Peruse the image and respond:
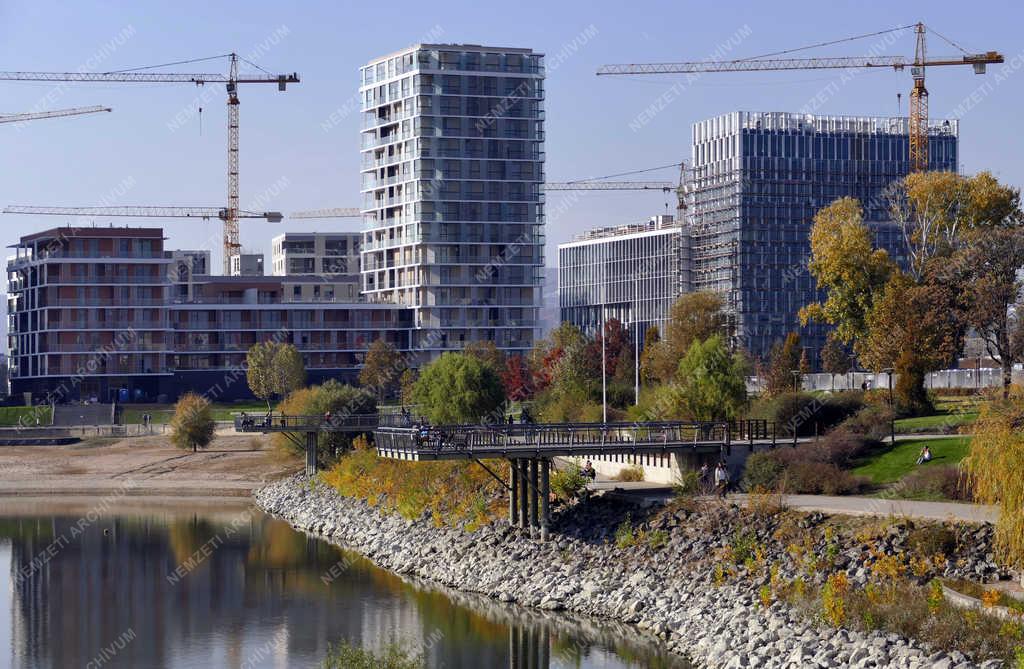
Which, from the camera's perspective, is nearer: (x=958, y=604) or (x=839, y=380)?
(x=958, y=604)

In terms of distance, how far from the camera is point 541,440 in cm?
5747

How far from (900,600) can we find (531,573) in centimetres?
1703

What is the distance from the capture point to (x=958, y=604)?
37.9 m

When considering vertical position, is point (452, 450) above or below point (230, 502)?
above

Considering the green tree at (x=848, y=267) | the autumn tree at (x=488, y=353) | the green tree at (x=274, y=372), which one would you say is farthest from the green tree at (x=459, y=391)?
the green tree at (x=274, y=372)

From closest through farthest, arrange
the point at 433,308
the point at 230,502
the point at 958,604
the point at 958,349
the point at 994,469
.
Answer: the point at 958,604, the point at 994,469, the point at 958,349, the point at 230,502, the point at 433,308

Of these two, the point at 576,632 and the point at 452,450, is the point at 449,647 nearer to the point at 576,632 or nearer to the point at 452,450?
the point at 576,632

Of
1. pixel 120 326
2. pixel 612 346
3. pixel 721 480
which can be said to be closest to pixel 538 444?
pixel 721 480

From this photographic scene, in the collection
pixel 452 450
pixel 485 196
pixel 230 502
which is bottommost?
pixel 230 502

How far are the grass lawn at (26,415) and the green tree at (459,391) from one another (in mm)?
→ 46623

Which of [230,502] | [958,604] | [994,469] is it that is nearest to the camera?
[958,604]

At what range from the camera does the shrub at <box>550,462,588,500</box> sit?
59.4 m

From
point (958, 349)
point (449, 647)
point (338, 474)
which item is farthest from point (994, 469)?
point (338, 474)

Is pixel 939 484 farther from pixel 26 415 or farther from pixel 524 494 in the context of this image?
pixel 26 415
